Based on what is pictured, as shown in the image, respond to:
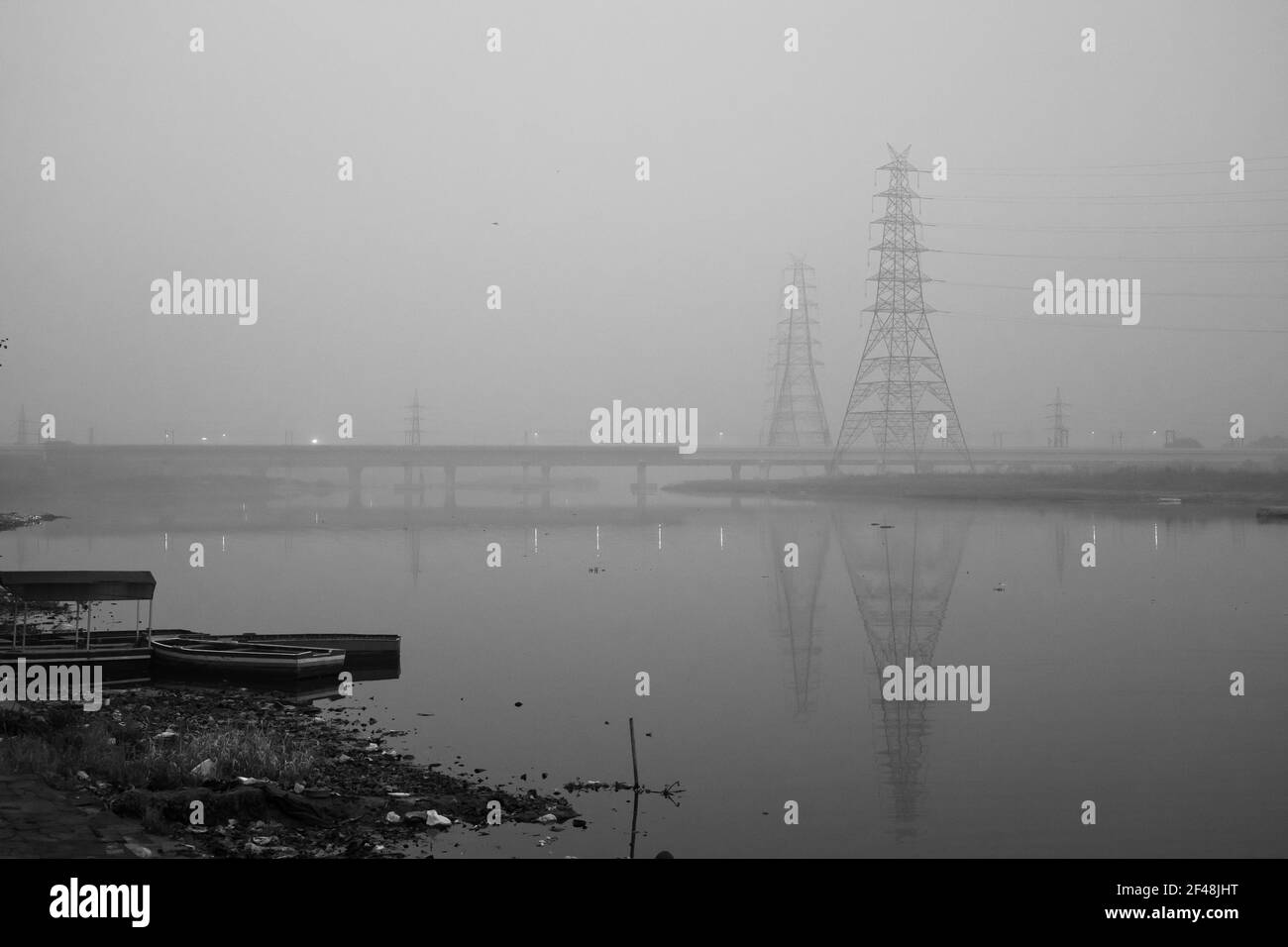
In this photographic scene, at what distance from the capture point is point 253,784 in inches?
575

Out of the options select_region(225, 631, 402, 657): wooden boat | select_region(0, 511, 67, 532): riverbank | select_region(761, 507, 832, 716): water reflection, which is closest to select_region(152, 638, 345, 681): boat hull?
select_region(225, 631, 402, 657): wooden boat

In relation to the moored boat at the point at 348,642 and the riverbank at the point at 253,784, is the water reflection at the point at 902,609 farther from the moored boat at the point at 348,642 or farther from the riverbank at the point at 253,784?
the moored boat at the point at 348,642

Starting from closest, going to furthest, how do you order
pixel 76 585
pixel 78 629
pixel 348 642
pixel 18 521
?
pixel 76 585 → pixel 78 629 → pixel 348 642 → pixel 18 521

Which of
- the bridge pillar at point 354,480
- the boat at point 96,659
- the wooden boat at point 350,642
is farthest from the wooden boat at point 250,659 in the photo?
the bridge pillar at point 354,480

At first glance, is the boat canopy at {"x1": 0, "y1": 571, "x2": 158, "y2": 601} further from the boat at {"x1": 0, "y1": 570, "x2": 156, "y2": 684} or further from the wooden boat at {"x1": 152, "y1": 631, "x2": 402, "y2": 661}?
the wooden boat at {"x1": 152, "y1": 631, "x2": 402, "y2": 661}

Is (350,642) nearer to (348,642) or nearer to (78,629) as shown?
(348,642)

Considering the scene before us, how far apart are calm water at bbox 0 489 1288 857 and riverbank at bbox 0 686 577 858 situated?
0.92 metres

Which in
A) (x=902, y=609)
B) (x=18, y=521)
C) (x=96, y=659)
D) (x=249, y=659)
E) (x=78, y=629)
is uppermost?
(x=18, y=521)

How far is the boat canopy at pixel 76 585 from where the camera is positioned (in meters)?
24.4

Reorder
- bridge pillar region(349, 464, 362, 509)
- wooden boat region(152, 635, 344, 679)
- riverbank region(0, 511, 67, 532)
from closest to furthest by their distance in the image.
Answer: wooden boat region(152, 635, 344, 679) → riverbank region(0, 511, 67, 532) → bridge pillar region(349, 464, 362, 509)

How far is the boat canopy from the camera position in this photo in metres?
24.4

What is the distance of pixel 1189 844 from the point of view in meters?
14.4

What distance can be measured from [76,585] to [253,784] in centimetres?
1219

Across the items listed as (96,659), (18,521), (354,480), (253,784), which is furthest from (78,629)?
(354,480)
